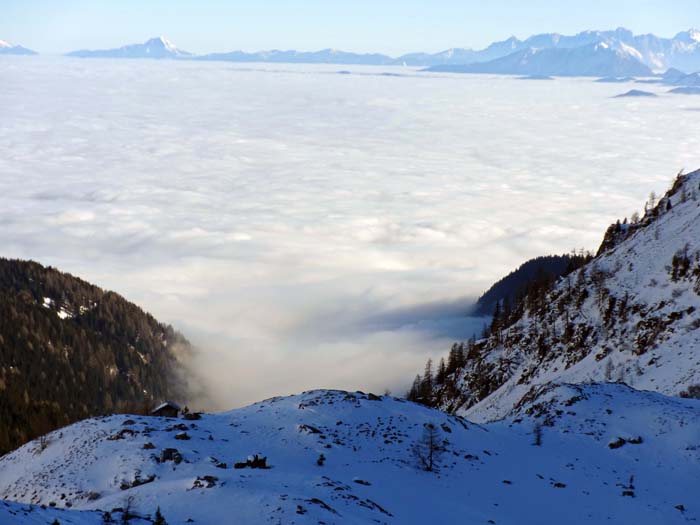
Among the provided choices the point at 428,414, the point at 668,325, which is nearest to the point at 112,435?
the point at 428,414

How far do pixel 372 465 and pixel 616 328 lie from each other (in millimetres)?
52470

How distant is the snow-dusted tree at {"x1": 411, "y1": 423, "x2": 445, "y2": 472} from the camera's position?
3325cm

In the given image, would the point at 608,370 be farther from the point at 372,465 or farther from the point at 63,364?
the point at 63,364

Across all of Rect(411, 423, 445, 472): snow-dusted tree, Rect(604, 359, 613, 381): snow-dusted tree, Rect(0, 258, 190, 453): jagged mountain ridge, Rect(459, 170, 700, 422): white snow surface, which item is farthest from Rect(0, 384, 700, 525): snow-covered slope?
Rect(0, 258, 190, 453): jagged mountain ridge

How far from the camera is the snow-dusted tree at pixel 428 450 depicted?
109 ft

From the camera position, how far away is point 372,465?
108 ft

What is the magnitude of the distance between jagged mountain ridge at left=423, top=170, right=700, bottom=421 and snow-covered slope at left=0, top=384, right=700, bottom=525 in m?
17.4

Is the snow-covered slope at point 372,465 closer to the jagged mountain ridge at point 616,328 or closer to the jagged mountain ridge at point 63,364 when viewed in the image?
the jagged mountain ridge at point 616,328

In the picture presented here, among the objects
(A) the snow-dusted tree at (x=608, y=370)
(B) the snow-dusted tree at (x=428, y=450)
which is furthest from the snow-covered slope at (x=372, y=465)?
(A) the snow-dusted tree at (x=608, y=370)

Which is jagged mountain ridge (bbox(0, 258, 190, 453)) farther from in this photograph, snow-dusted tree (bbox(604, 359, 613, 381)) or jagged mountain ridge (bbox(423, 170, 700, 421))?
snow-dusted tree (bbox(604, 359, 613, 381))

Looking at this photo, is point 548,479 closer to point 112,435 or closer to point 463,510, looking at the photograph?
point 463,510

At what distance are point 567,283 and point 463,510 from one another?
73146 millimetres

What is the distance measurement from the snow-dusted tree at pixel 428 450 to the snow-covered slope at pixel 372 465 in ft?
1.31

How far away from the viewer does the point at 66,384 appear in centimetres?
16025
